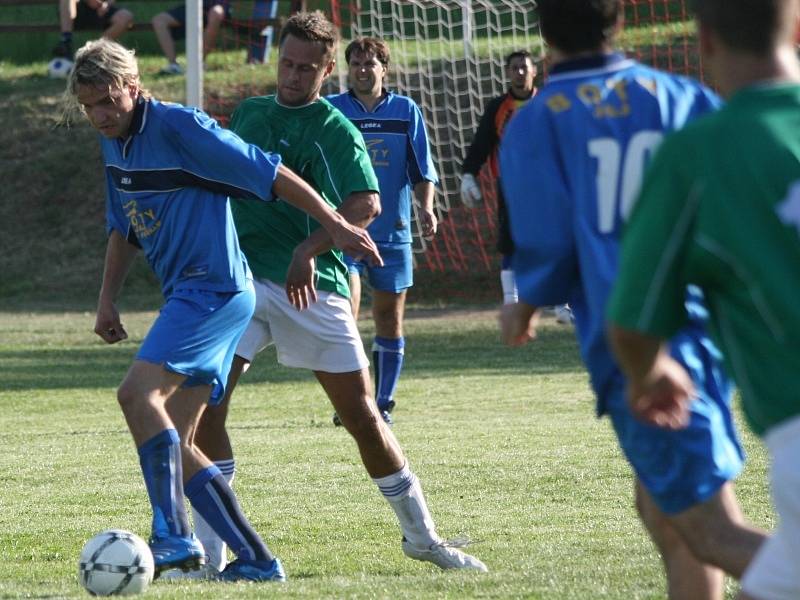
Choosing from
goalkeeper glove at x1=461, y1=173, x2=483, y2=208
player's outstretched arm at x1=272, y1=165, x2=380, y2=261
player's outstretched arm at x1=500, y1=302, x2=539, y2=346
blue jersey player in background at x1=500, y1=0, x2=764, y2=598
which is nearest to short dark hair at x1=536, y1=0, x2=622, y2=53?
blue jersey player in background at x1=500, y1=0, x2=764, y2=598

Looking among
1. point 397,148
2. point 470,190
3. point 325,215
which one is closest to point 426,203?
point 397,148

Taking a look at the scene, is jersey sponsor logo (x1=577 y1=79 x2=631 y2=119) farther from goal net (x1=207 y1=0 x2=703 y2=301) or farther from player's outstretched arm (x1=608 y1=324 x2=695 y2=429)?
goal net (x1=207 y1=0 x2=703 y2=301)

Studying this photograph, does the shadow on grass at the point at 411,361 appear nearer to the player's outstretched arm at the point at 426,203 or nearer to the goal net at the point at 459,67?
the player's outstretched arm at the point at 426,203

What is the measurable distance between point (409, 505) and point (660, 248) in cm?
295

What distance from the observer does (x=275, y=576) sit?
4934 millimetres

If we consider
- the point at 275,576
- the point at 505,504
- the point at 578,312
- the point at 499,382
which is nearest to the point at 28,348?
the point at 499,382

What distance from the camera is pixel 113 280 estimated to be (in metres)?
5.21

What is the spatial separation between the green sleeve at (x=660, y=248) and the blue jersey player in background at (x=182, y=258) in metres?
2.21

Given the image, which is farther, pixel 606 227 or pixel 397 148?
pixel 397 148

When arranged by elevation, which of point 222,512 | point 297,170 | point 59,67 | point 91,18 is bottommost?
point 59,67

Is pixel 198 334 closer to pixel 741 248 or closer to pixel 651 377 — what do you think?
pixel 651 377

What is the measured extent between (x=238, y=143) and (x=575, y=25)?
5.47ft

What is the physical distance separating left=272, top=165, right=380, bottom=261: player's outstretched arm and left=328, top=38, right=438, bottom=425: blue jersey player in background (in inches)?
172

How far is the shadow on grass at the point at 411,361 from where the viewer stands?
11516 mm
